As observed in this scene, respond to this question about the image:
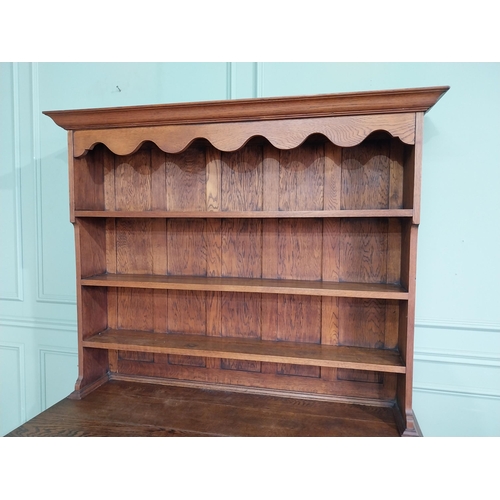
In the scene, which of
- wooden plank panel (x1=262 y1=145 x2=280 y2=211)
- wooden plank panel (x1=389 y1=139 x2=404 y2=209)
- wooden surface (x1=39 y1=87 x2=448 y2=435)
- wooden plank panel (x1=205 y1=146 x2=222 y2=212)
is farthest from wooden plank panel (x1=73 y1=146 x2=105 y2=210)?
wooden plank panel (x1=389 y1=139 x2=404 y2=209)

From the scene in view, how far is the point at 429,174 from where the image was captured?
1.55m

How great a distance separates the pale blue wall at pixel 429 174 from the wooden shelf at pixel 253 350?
0.38 metres

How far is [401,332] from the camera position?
1.42 metres

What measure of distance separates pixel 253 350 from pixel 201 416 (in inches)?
12.6

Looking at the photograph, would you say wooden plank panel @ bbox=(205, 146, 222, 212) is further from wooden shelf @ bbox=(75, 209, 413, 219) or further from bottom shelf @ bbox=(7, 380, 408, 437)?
bottom shelf @ bbox=(7, 380, 408, 437)

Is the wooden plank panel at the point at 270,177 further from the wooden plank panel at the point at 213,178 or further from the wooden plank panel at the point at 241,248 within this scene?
the wooden plank panel at the point at 213,178

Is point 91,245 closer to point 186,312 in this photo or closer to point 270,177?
point 186,312

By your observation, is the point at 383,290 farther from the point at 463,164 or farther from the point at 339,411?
the point at 463,164

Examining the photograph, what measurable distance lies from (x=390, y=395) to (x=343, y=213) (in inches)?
31.5

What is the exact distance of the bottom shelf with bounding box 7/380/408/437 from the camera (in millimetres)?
1301

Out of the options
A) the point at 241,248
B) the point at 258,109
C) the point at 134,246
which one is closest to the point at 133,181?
the point at 134,246

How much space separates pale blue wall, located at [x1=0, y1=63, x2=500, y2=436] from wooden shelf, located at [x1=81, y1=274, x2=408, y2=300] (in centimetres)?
37

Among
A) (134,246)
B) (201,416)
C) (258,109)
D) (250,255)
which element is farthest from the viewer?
(134,246)

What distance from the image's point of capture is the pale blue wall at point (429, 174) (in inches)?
59.7
